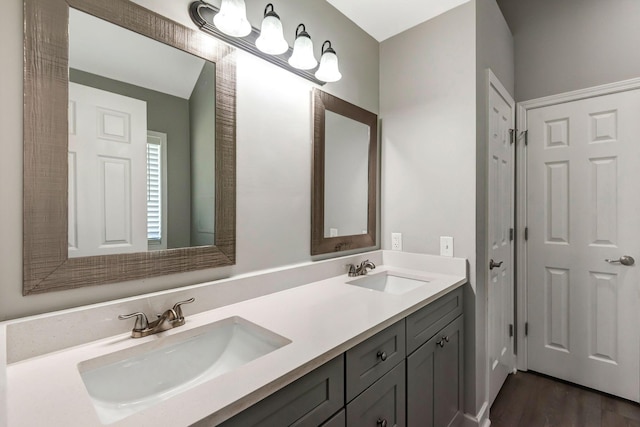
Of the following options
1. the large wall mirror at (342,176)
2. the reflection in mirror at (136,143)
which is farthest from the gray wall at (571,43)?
the reflection in mirror at (136,143)

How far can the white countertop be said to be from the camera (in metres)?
0.57

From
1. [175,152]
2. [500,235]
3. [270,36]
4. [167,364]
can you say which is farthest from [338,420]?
[500,235]

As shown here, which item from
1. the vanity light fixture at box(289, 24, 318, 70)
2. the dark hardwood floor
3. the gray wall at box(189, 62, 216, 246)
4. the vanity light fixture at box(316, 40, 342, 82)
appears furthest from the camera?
the dark hardwood floor

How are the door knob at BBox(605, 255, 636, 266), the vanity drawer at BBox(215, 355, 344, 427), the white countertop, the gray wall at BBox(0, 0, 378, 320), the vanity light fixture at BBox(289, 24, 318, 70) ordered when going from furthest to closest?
the door knob at BBox(605, 255, 636, 266) → the vanity light fixture at BBox(289, 24, 318, 70) → the gray wall at BBox(0, 0, 378, 320) → the vanity drawer at BBox(215, 355, 344, 427) → the white countertop

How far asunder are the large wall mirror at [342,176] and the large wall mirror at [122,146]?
54 cm

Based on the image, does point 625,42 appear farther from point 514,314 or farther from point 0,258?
point 0,258

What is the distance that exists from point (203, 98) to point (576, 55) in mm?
2572

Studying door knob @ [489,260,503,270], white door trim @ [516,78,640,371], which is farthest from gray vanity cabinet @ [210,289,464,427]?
white door trim @ [516,78,640,371]

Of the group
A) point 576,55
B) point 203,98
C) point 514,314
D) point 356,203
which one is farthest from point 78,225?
point 576,55

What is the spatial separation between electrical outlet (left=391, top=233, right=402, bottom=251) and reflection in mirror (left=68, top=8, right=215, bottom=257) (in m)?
1.25

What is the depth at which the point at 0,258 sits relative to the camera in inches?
30.5

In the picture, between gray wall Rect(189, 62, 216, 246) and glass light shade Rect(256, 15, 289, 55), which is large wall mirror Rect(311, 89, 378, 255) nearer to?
glass light shade Rect(256, 15, 289, 55)

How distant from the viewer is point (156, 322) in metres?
0.95

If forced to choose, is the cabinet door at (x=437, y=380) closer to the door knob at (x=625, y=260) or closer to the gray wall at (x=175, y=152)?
the gray wall at (x=175, y=152)
